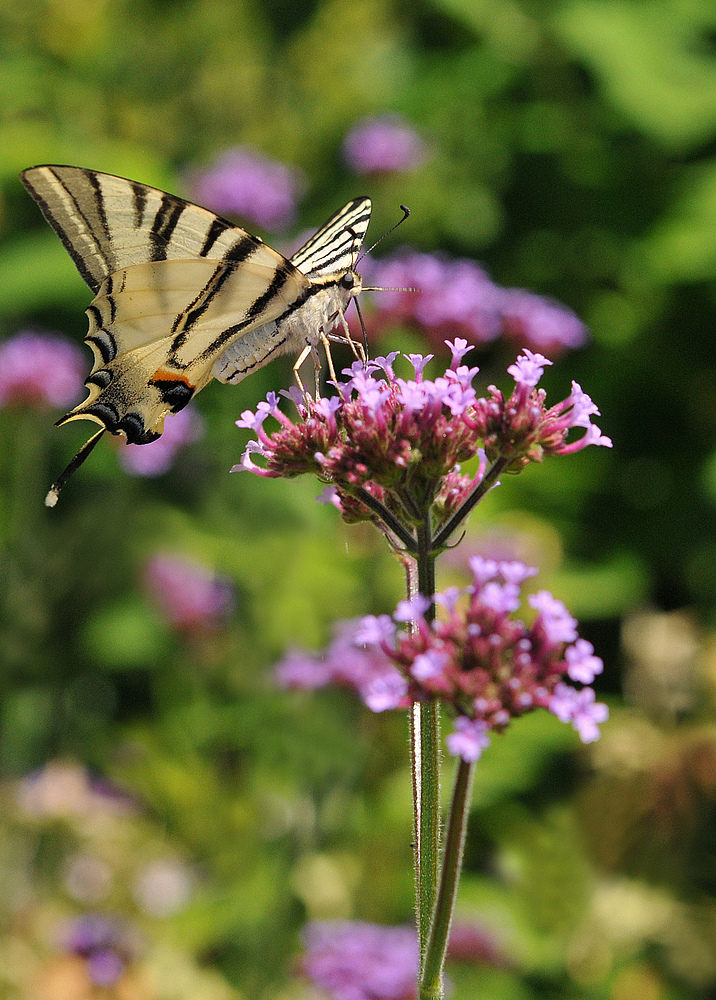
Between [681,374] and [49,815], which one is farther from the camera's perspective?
[681,374]

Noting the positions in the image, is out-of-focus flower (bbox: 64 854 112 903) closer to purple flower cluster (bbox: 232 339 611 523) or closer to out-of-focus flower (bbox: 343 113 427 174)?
purple flower cluster (bbox: 232 339 611 523)

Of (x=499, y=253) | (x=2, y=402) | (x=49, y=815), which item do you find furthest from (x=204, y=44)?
(x=49, y=815)

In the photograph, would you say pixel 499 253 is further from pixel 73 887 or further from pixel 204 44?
pixel 73 887

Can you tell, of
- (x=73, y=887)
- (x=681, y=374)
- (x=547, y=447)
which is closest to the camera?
(x=547, y=447)

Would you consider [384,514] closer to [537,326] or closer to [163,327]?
[163,327]

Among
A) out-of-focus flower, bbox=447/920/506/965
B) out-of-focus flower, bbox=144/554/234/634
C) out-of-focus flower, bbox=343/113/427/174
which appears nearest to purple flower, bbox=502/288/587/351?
out-of-focus flower, bbox=343/113/427/174

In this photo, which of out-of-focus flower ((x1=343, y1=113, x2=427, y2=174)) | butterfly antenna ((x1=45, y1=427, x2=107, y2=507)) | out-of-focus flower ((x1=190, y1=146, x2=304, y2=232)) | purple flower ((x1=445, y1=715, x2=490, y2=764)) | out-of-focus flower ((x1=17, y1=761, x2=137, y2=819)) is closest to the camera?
purple flower ((x1=445, y1=715, x2=490, y2=764))
